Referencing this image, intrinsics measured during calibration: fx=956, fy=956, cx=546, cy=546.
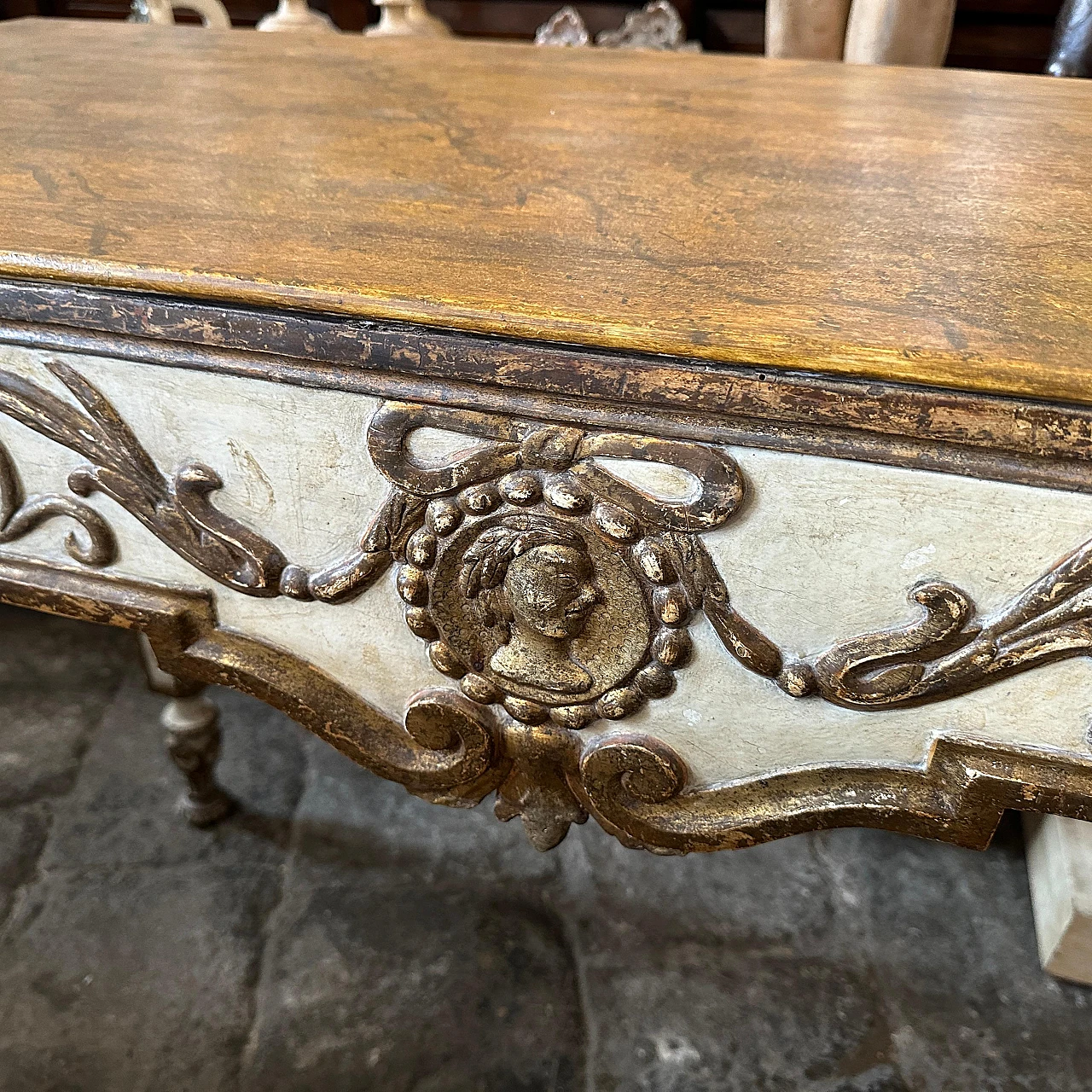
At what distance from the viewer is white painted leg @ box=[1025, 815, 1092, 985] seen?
0.86 metres

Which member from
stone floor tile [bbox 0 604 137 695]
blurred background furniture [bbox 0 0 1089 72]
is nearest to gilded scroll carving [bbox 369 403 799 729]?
stone floor tile [bbox 0 604 137 695]

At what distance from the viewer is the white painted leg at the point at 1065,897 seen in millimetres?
859

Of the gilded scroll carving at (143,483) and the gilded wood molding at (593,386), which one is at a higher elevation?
the gilded wood molding at (593,386)

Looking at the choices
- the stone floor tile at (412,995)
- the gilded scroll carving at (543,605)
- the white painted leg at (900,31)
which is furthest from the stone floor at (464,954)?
the white painted leg at (900,31)

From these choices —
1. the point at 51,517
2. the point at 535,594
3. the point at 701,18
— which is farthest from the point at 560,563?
the point at 701,18

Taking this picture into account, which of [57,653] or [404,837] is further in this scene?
[57,653]

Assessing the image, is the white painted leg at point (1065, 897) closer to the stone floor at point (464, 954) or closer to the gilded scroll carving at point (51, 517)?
the stone floor at point (464, 954)

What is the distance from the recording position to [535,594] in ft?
1.68

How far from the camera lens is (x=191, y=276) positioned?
1.59 feet

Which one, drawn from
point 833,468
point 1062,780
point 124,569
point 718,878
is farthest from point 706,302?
point 718,878

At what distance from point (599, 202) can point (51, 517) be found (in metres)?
0.41

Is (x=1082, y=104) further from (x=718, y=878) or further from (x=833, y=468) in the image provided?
(x=718, y=878)

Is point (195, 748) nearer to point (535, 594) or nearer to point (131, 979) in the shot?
point (131, 979)

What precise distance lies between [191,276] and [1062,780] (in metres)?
0.52
